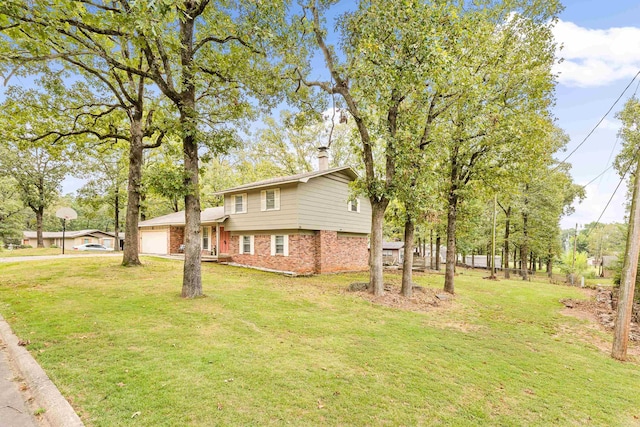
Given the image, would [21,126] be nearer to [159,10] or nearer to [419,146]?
[159,10]

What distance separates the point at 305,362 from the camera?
14.7ft

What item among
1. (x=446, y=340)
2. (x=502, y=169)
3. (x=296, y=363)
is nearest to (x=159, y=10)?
(x=296, y=363)

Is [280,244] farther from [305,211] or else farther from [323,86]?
[323,86]

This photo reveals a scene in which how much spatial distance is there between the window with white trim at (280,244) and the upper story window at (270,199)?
1625 mm

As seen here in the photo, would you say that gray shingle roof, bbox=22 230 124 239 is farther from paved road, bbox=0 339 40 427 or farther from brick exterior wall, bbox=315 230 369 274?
paved road, bbox=0 339 40 427

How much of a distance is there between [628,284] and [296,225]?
11.7 meters

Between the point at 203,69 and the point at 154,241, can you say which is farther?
the point at 154,241

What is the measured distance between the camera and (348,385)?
3844 millimetres

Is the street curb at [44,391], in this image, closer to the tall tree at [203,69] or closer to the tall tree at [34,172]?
the tall tree at [203,69]

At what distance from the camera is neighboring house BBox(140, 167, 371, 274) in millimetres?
15273

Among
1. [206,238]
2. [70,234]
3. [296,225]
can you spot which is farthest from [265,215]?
[70,234]

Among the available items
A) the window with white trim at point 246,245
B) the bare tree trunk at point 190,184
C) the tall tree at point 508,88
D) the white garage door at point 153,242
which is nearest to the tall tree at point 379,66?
the tall tree at point 508,88

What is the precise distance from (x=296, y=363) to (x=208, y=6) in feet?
32.0

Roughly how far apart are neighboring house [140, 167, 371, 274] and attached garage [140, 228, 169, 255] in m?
4.93
